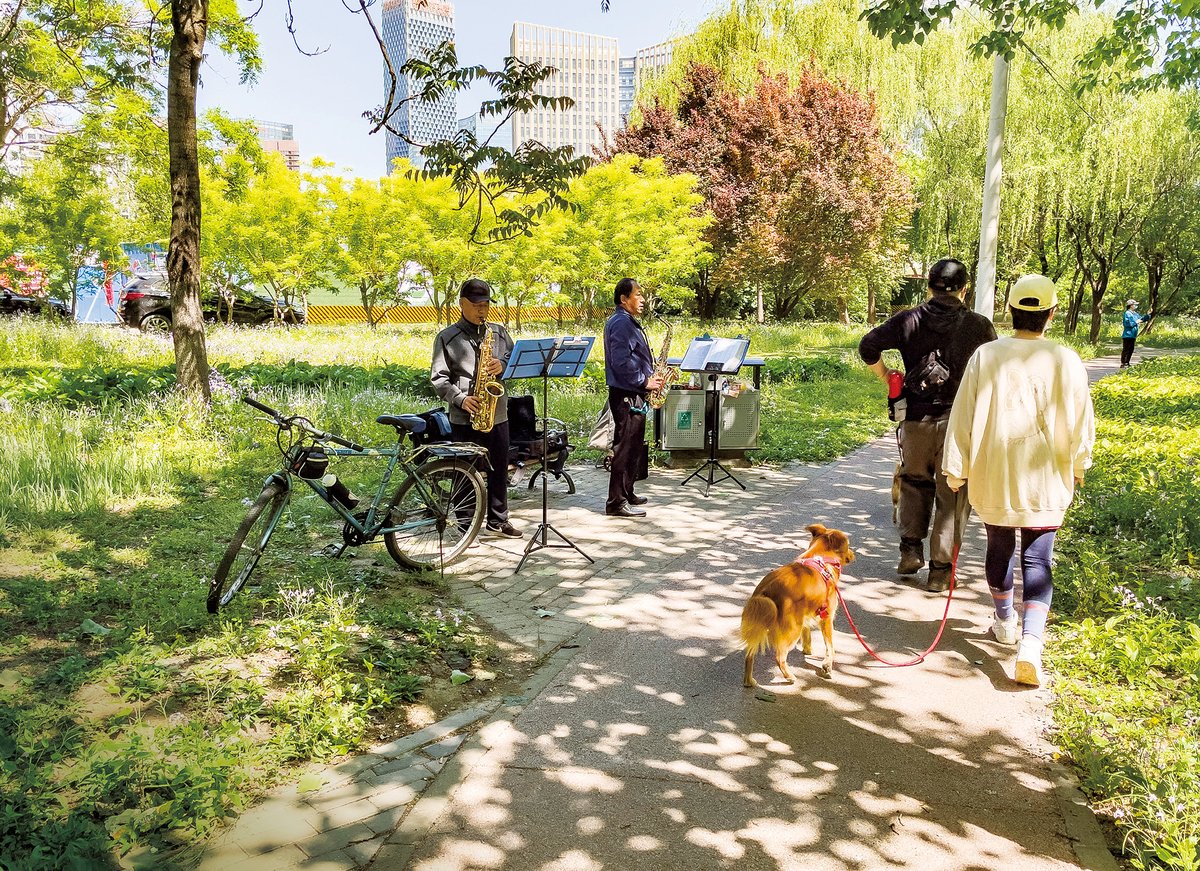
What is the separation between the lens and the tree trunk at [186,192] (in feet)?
29.0

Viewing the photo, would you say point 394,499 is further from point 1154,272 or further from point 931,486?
point 1154,272

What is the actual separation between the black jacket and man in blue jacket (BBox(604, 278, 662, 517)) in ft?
7.86

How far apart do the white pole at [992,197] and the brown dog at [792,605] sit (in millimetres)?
7939

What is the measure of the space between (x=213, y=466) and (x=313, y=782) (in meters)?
5.65

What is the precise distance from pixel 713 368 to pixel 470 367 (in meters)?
3.48

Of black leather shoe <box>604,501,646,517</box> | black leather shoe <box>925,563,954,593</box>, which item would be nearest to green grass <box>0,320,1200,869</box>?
black leather shoe <box>925,563,954,593</box>

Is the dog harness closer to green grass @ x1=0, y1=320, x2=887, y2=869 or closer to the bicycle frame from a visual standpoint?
green grass @ x1=0, y1=320, x2=887, y2=869

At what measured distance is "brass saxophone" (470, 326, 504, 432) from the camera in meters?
6.68

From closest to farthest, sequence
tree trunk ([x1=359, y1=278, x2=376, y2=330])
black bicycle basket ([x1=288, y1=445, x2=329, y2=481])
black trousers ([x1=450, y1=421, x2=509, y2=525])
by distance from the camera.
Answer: black bicycle basket ([x1=288, y1=445, x2=329, y2=481]) → black trousers ([x1=450, y1=421, x2=509, y2=525]) → tree trunk ([x1=359, y1=278, x2=376, y2=330])

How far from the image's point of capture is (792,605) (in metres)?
4.45

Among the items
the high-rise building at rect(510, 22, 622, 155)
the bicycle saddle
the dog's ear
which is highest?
the high-rise building at rect(510, 22, 622, 155)

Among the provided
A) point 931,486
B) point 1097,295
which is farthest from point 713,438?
point 1097,295

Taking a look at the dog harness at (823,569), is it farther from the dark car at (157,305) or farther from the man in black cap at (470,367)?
the dark car at (157,305)

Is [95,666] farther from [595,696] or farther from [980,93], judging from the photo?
[980,93]
